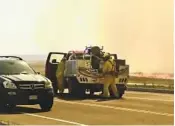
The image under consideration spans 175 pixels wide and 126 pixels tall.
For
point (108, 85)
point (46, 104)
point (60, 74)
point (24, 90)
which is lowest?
point (46, 104)

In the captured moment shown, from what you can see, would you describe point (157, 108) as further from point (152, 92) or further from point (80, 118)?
point (152, 92)

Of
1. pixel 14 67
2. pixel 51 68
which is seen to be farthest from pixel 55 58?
pixel 14 67

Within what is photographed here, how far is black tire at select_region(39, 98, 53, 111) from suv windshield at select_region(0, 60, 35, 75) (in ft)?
3.97

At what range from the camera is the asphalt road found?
12.6 m

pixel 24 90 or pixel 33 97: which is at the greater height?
pixel 24 90

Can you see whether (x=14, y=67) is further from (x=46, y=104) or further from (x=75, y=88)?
(x=75, y=88)

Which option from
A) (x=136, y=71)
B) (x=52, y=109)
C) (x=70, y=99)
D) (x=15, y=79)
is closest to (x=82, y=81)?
(x=70, y=99)

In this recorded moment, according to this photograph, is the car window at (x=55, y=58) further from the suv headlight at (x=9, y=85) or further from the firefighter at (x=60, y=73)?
the suv headlight at (x=9, y=85)

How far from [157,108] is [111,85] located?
15.7 ft

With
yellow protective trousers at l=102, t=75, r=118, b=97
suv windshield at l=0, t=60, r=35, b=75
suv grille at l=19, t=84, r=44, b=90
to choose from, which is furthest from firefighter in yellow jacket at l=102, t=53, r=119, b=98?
suv grille at l=19, t=84, r=44, b=90

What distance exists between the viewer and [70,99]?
20531 millimetres

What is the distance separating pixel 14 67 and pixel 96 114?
3.43 metres

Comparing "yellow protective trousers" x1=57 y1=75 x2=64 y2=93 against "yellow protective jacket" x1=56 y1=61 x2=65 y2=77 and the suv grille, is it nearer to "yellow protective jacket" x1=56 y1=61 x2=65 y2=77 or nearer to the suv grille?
"yellow protective jacket" x1=56 y1=61 x2=65 y2=77

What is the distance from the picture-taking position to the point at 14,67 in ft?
53.5
